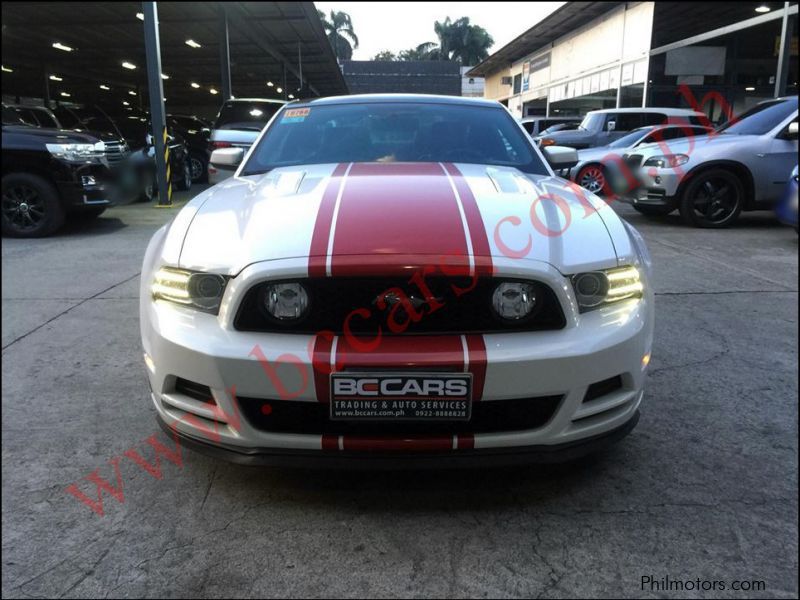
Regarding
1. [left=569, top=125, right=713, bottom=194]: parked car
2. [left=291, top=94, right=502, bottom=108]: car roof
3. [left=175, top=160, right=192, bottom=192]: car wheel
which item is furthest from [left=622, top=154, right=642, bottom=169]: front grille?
[left=175, top=160, right=192, bottom=192]: car wheel

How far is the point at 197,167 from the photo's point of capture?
14.1 metres

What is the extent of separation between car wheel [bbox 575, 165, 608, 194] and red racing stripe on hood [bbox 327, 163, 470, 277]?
873cm

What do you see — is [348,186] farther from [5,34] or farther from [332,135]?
[5,34]

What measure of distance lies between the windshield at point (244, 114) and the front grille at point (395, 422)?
9824mm

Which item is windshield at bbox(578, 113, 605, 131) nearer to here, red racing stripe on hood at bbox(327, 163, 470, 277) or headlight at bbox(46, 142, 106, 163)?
headlight at bbox(46, 142, 106, 163)

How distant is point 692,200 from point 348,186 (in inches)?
249

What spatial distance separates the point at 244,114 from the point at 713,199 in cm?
775

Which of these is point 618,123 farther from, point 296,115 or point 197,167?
point 296,115

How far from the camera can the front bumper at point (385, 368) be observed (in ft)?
5.33

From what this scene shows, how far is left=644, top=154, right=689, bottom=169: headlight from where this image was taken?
726cm

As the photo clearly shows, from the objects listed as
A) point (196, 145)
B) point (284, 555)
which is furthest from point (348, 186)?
point (196, 145)

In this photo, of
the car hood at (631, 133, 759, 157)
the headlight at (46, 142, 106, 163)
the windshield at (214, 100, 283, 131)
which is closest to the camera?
the headlight at (46, 142, 106, 163)

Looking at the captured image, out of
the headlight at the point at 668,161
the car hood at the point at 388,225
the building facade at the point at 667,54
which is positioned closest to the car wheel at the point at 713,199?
the headlight at the point at 668,161

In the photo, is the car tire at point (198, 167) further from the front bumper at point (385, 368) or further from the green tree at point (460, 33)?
the front bumper at point (385, 368)
